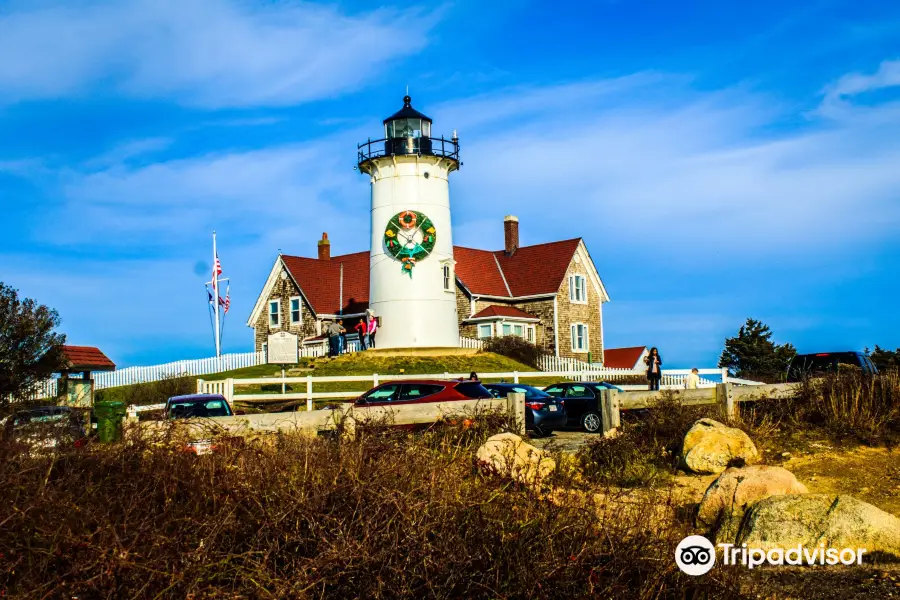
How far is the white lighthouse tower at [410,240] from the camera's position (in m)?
44.7

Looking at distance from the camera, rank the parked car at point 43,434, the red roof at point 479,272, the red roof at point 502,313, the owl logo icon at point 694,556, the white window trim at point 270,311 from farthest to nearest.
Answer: the white window trim at point 270,311
the red roof at point 479,272
the red roof at point 502,313
the parked car at point 43,434
the owl logo icon at point 694,556

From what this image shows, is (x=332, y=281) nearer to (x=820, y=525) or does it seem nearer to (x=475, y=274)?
(x=475, y=274)

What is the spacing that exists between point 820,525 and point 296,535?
544cm

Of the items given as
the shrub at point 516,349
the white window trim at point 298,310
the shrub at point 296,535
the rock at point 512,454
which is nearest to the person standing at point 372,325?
the shrub at point 516,349

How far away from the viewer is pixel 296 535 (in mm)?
6281

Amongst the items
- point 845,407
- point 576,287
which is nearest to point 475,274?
point 576,287

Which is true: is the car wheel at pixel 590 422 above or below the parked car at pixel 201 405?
below

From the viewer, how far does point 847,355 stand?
2350 centimetres

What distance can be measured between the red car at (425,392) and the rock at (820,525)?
32.2 ft

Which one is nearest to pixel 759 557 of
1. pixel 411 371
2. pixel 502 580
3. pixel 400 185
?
pixel 502 580

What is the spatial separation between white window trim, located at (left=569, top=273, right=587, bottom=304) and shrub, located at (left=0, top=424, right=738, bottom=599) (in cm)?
4630

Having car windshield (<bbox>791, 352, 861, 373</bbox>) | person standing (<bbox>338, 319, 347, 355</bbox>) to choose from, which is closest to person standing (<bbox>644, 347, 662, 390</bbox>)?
car windshield (<bbox>791, 352, 861, 373</bbox>)

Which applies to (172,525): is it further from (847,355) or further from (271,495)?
(847,355)

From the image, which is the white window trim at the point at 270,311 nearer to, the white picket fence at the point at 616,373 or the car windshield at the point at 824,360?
the white picket fence at the point at 616,373
